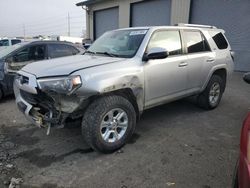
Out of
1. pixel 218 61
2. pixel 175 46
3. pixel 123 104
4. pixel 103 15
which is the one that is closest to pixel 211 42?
pixel 218 61

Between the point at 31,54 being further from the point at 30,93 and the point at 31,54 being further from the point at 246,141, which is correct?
the point at 246,141

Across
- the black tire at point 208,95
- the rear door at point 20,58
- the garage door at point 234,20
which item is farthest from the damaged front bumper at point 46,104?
the garage door at point 234,20

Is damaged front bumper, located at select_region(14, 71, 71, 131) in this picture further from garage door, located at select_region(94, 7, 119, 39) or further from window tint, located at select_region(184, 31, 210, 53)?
garage door, located at select_region(94, 7, 119, 39)

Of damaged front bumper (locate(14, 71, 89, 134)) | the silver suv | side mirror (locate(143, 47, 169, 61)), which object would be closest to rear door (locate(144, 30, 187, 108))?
the silver suv

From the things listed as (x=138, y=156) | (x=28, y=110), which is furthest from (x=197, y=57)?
(x=28, y=110)

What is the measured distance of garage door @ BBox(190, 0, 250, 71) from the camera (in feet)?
36.4

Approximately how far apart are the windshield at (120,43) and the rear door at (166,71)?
240mm

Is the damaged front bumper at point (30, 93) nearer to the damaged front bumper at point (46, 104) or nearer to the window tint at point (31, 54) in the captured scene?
the damaged front bumper at point (46, 104)

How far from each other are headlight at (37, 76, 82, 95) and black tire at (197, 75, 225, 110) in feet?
10.9

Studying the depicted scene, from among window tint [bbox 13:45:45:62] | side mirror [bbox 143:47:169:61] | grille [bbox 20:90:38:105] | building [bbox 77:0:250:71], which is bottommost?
grille [bbox 20:90:38:105]

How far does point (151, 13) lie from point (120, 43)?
11.2 metres

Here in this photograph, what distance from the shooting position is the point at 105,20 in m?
19.1

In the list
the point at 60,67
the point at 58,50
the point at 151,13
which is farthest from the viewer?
the point at 151,13

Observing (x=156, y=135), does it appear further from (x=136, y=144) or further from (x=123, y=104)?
(x=123, y=104)
